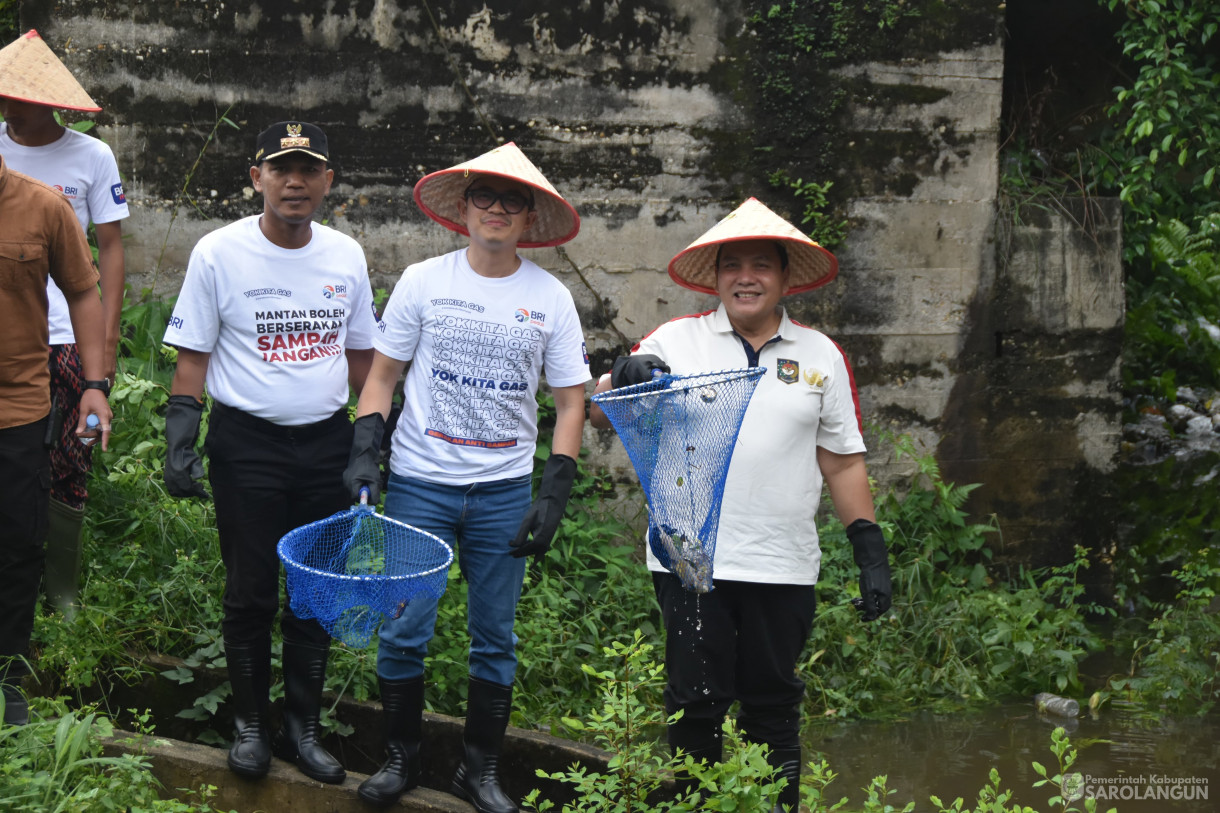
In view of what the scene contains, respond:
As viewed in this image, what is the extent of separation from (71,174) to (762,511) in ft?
9.65

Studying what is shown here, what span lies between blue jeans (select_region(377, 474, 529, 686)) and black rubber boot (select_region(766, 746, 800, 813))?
92 cm

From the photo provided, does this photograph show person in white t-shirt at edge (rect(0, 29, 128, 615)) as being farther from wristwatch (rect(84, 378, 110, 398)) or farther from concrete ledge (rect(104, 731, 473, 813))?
concrete ledge (rect(104, 731, 473, 813))

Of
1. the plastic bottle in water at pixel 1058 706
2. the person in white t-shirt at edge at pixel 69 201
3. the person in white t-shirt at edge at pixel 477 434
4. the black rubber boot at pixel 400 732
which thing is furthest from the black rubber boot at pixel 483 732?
the plastic bottle in water at pixel 1058 706

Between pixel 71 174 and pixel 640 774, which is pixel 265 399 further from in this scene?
pixel 640 774

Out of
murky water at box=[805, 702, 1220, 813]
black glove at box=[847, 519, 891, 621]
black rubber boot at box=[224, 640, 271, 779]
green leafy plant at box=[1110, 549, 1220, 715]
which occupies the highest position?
black glove at box=[847, 519, 891, 621]

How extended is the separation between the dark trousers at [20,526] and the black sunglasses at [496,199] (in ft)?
5.36

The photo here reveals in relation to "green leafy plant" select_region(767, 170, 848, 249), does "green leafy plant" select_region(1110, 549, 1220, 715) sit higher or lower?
lower

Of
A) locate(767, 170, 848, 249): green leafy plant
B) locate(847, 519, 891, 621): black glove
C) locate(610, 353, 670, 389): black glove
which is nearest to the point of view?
locate(610, 353, 670, 389): black glove

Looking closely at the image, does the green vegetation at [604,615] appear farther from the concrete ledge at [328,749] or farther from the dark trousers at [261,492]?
the dark trousers at [261,492]

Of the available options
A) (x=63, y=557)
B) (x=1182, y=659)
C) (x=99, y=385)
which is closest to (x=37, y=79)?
(x=99, y=385)

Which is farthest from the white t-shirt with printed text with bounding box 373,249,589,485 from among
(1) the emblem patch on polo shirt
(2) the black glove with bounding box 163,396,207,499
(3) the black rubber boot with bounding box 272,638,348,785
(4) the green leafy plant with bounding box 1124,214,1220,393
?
(4) the green leafy plant with bounding box 1124,214,1220,393

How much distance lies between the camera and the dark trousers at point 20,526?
366 cm

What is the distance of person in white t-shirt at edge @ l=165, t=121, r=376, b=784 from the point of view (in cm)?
370

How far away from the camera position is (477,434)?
3695mm
